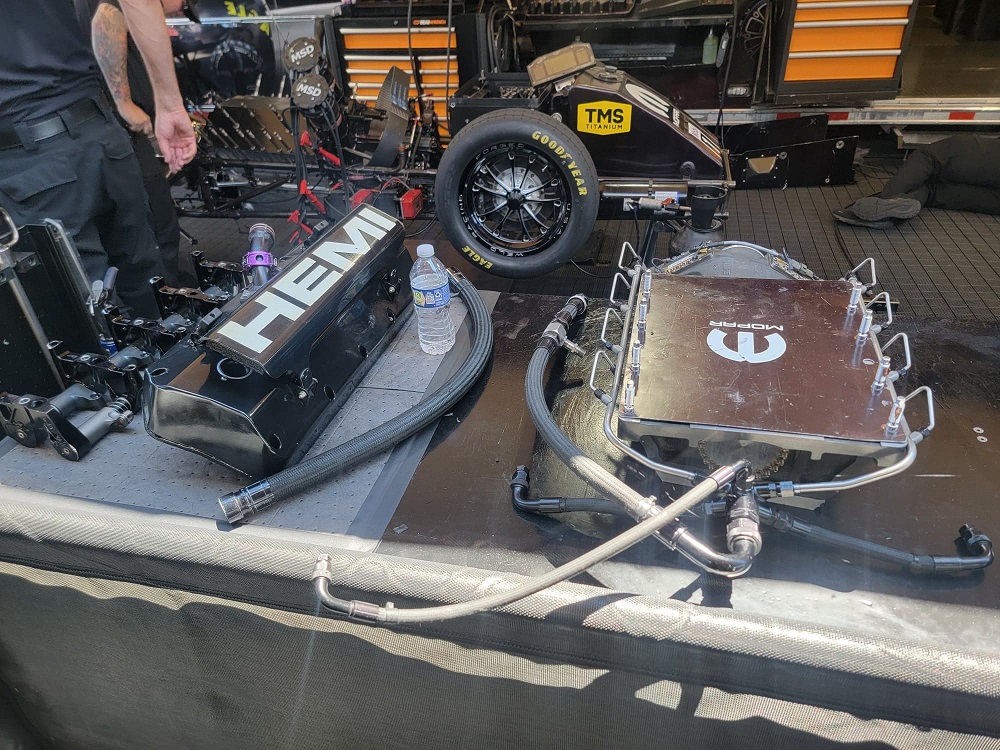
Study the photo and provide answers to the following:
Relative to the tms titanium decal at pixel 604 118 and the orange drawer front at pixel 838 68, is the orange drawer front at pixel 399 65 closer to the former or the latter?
the tms titanium decal at pixel 604 118

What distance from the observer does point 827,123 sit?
379 cm

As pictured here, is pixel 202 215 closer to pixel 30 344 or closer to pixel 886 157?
pixel 30 344

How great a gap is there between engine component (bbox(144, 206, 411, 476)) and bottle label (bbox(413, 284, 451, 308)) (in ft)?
0.56

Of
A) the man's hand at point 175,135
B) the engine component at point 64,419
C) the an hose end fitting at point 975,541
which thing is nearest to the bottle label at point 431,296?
the engine component at point 64,419

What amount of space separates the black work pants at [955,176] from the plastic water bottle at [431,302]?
9.27 ft

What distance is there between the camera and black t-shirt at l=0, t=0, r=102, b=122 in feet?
6.85

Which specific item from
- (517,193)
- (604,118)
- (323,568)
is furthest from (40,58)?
(323,568)

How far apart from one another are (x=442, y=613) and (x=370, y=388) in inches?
41.8

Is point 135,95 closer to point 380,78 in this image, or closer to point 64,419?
point 64,419

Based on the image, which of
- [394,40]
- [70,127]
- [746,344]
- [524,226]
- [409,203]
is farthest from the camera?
[394,40]

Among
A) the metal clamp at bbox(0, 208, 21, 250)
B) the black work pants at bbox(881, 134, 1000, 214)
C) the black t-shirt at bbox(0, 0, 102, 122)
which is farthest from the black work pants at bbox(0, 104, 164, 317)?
the black work pants at bbox(881, 134, 1000, 214)

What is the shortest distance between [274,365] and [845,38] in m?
3.71

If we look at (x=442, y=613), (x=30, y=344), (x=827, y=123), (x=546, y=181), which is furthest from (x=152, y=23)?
(x=827, y=123)

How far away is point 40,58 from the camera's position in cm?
216
